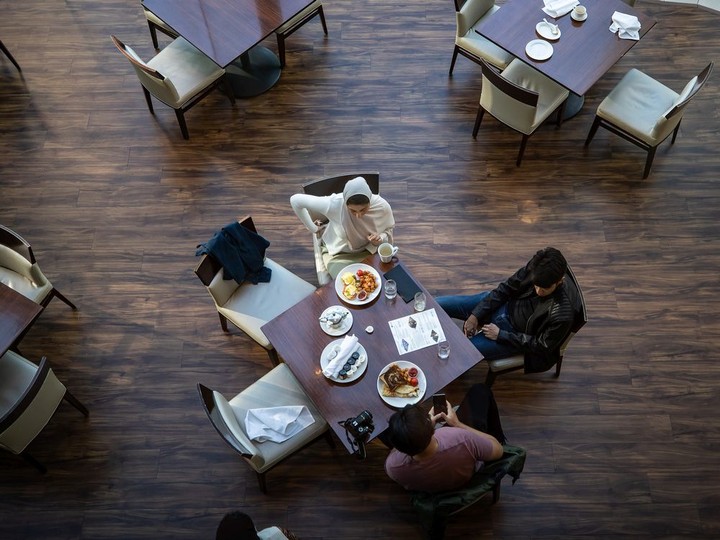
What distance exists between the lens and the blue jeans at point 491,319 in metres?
4.08

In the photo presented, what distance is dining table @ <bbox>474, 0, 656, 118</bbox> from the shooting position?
4.85 m

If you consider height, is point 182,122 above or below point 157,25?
below

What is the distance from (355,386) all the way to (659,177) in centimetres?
323

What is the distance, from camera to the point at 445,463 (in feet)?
10.7

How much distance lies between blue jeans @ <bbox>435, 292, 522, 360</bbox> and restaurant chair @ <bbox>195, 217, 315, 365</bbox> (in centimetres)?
95

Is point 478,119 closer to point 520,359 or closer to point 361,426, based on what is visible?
point 520,359

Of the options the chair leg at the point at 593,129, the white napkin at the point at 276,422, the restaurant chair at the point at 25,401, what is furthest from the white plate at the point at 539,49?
the restaurant chair at the point at 25,401

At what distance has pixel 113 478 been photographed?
425 cm

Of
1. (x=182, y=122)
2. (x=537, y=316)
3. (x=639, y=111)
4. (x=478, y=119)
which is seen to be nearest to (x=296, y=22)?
(x=182, y=122)

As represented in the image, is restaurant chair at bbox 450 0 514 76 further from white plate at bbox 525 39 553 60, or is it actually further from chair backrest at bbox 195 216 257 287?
chair backrest at bbox 195 216 257 287

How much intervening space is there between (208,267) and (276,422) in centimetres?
106

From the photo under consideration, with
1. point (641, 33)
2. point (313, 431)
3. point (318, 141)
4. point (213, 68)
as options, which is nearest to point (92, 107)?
point (213, 68)

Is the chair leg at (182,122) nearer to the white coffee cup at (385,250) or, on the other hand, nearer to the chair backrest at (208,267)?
the chair backrest at (208,267)

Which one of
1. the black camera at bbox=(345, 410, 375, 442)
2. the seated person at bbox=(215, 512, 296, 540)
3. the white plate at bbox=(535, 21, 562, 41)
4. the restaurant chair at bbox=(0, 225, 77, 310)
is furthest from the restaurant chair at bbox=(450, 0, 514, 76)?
the seated person at bbox=(215, 512, 296, 540)
